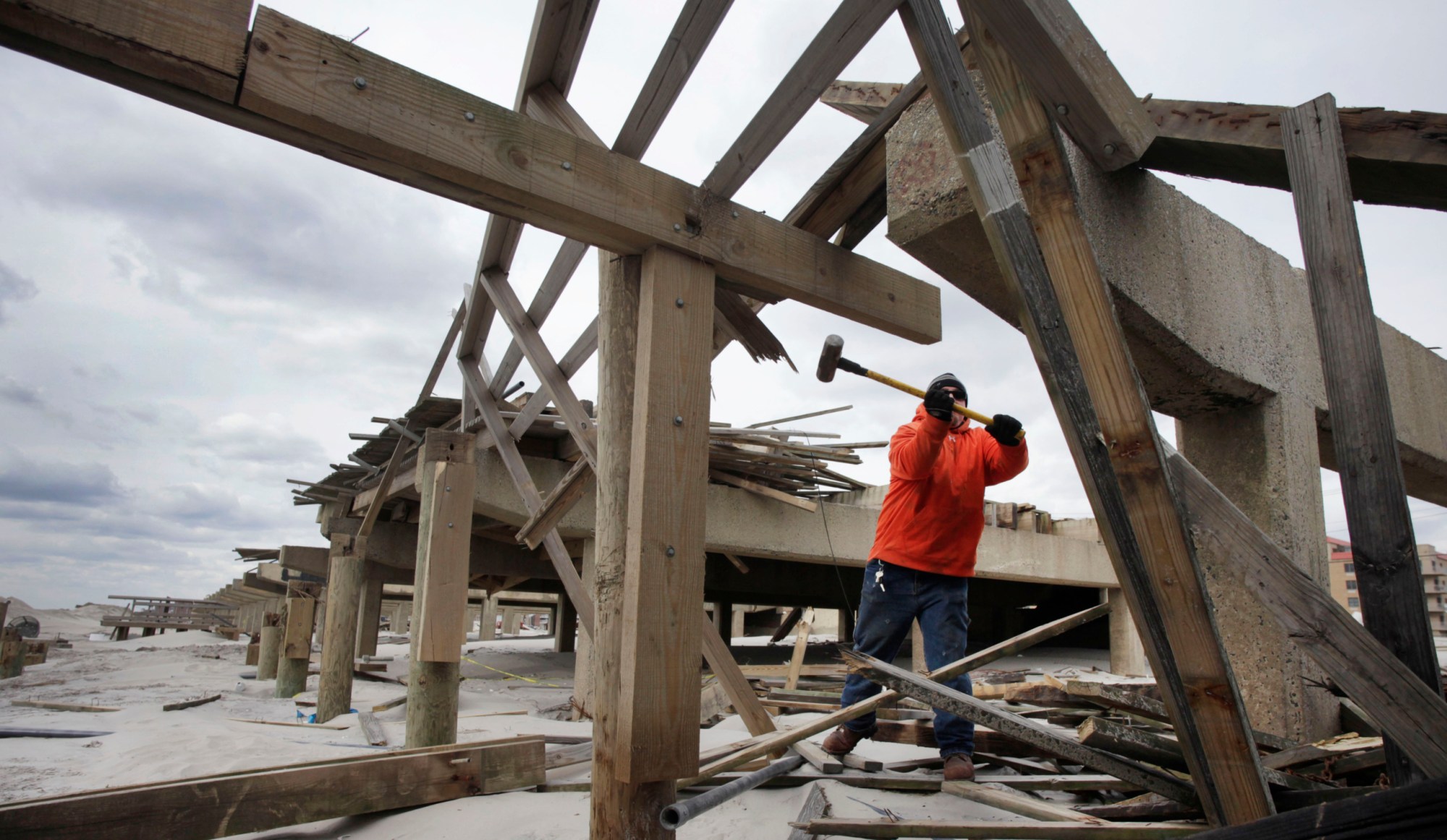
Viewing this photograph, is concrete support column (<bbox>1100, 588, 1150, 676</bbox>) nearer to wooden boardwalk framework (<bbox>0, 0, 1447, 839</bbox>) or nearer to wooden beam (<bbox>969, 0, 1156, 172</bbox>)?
wooden boardwalk framework (<bbox>0, 0, 1447, 839</bbox>)

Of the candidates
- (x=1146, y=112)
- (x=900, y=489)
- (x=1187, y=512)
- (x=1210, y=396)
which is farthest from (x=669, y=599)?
(x=1210, y=396)


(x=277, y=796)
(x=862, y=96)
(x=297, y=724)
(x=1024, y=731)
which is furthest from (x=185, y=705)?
(x=862, y=96)

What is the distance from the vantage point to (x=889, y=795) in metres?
2.97

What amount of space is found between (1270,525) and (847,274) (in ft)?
7.40

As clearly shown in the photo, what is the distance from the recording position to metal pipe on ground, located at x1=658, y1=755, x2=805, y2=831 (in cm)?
201

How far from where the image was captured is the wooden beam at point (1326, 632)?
1683 mm

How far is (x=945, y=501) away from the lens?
11.4 ft

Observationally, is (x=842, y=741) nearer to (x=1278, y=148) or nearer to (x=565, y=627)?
(x=1278, y=148)

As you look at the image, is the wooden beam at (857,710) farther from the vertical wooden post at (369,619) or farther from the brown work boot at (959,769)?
the vertical wooden post at (369,619)

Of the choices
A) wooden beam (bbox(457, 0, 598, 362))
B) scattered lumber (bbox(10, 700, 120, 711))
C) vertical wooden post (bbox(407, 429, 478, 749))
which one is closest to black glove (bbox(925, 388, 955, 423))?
wooden beam (bbox(457, 0, 598, 362))

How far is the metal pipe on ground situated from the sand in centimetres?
Result: 16

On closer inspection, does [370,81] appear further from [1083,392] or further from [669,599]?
[1083,392]

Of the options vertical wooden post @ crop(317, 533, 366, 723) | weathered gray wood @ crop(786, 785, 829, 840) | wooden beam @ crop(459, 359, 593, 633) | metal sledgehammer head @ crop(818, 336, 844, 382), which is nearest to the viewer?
weathered gray wood @ crop(786, 785, 829, 840)

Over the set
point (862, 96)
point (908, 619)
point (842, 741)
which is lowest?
point (842, 741)
